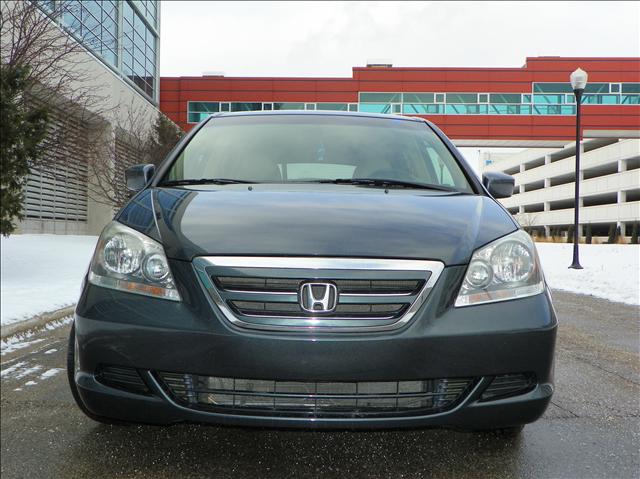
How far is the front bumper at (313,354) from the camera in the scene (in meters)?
1.94

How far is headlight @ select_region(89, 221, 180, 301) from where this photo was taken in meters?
2.08

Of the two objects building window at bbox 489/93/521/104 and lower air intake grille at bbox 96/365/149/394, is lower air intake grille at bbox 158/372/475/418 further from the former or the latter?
building window at bbox 489/93/521/104

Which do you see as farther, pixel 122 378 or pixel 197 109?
pixel 197 109

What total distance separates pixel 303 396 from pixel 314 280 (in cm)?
41

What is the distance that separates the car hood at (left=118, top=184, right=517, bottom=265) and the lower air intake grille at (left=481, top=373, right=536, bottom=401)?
0.46 metres

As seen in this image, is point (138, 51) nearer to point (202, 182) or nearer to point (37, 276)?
point (37, 276)

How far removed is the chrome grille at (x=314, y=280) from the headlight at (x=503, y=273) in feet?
0.52

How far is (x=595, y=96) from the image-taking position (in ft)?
121

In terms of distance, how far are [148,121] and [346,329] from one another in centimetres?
2228

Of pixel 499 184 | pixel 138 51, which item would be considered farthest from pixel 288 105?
pixel 499 184

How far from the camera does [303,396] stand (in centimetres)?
199

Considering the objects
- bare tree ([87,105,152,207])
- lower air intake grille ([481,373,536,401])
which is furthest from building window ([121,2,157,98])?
lower air intake grille ([481,373,536,401])

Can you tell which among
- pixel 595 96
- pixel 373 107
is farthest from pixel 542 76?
pixel 373 107

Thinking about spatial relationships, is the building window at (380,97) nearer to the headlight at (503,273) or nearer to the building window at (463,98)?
the building window at (463,98)
